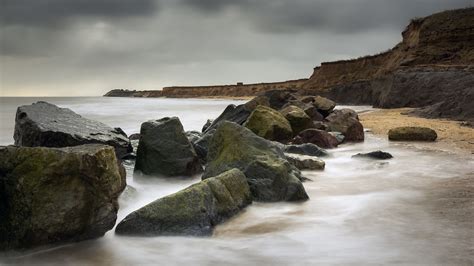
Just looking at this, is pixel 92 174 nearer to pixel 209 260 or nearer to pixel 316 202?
pixel 209 260

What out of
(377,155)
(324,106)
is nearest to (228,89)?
(324,106)

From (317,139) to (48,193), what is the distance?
6875 mm

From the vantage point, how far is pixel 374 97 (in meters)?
32.0

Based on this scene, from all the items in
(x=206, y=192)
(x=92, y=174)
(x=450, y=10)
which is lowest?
(x=206, y=192)

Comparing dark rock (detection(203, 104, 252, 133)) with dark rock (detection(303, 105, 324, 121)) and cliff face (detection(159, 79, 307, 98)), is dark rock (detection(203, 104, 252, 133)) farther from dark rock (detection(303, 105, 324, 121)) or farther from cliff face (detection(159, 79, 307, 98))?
cliff face (detection(159, 79, 307, 98))

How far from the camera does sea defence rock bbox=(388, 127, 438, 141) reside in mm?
9859

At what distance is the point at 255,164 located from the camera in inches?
198

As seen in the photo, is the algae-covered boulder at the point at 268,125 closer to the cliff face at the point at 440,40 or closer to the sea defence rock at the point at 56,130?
the sea defence rock at the point at 56,130

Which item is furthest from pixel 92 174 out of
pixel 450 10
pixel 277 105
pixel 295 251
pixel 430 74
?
pixel 450 10

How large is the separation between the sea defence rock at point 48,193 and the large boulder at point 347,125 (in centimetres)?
806

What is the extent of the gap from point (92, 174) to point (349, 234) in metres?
2.23

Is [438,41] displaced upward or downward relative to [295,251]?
upward

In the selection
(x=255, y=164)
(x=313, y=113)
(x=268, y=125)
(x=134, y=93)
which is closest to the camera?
(x=255, y=164)

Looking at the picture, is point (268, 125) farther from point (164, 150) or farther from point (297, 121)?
point (164, 150)
